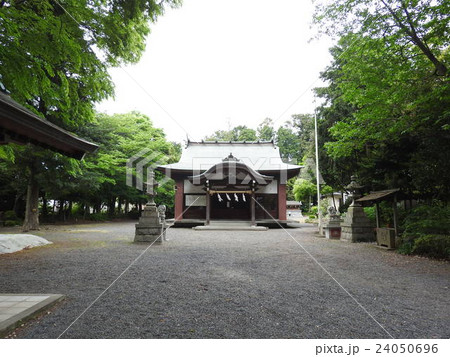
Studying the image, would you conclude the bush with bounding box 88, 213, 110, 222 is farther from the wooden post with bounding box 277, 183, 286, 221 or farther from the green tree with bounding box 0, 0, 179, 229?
the green tree with bounding box 0, 0, 179, 229

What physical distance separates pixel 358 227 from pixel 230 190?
7.86 meters

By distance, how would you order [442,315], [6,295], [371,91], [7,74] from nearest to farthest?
[442,315]
[6,295]
[7,74]
[371,91]

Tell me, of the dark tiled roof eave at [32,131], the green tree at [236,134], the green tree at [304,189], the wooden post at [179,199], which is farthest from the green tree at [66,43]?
the green tree at [236,134]

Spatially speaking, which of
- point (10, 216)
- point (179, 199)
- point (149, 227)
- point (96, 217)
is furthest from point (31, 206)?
point (96, 217)

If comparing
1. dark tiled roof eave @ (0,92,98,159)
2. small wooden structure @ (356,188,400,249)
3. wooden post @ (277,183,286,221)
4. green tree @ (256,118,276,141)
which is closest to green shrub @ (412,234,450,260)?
small wooden structure @ (356,188,400,249)

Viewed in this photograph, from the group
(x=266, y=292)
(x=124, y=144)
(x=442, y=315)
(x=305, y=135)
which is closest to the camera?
(x=442, y=315)

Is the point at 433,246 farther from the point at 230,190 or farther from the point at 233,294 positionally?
the point at 230,190

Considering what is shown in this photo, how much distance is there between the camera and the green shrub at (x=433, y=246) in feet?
21.1

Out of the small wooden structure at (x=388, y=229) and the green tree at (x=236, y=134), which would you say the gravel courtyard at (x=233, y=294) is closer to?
the small wooden structure at (x=388, y=229)

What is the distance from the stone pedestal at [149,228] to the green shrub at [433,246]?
26.3ft

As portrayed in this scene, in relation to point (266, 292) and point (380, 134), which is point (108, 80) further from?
point (380, 134)
